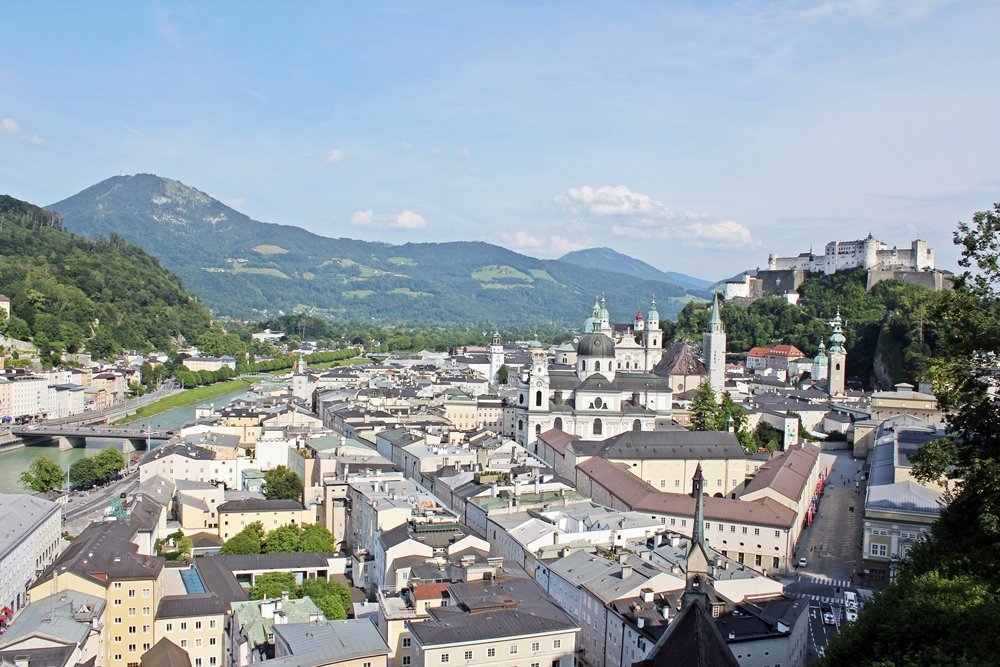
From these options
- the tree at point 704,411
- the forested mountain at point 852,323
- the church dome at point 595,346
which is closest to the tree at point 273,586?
the tree at point 704,411

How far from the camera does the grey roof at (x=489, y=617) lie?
15805 millimetres

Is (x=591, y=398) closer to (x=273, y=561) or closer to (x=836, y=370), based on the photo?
(x=273, y=561)

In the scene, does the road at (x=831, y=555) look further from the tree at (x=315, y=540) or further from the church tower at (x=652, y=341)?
the church tower at (x=652, y=341)

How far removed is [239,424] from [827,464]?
2678cm

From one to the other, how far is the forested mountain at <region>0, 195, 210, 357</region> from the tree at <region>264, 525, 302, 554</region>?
5176cm

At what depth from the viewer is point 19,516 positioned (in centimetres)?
2573

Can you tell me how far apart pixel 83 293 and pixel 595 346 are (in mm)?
57083

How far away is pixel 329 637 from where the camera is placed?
1617 cm

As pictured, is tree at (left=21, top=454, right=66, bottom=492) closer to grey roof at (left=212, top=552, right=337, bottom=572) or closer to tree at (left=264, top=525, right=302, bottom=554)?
tree at (left=264, top=525, right=302, bottom=554)

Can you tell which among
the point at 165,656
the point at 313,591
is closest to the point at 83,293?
the point at 313,591

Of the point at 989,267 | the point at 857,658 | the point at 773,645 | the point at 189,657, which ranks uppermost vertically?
the point at 989,267

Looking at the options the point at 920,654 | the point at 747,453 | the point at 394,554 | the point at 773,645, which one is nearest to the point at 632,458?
the point at 747,453

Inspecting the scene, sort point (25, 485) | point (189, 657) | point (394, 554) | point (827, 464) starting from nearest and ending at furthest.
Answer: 1. point (189, 657)
2. point (394, 554)
3. point (25, 485)
4. point (827, 464)

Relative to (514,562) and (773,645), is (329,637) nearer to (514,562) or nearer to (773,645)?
(514,562)
